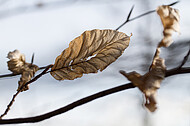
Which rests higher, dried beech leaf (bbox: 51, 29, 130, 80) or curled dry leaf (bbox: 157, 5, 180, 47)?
curled dry leaf (bbox: 157, 5, 180, 47)

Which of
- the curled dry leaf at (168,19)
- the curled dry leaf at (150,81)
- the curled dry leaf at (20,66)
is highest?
the curled dry leaf at (168,19)

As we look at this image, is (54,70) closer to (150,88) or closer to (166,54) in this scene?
(150,88)

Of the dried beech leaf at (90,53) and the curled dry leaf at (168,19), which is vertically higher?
the curled dry leaf at (168,19)

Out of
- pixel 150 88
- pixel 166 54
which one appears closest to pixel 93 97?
pixel 150 88

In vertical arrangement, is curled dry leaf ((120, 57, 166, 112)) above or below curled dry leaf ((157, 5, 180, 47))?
below

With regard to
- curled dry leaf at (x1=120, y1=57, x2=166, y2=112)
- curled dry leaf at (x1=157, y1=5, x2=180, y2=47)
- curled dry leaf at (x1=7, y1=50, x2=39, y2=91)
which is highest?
curled dry leaf at (x1=157, y1=5, x2=180, y2=47)
